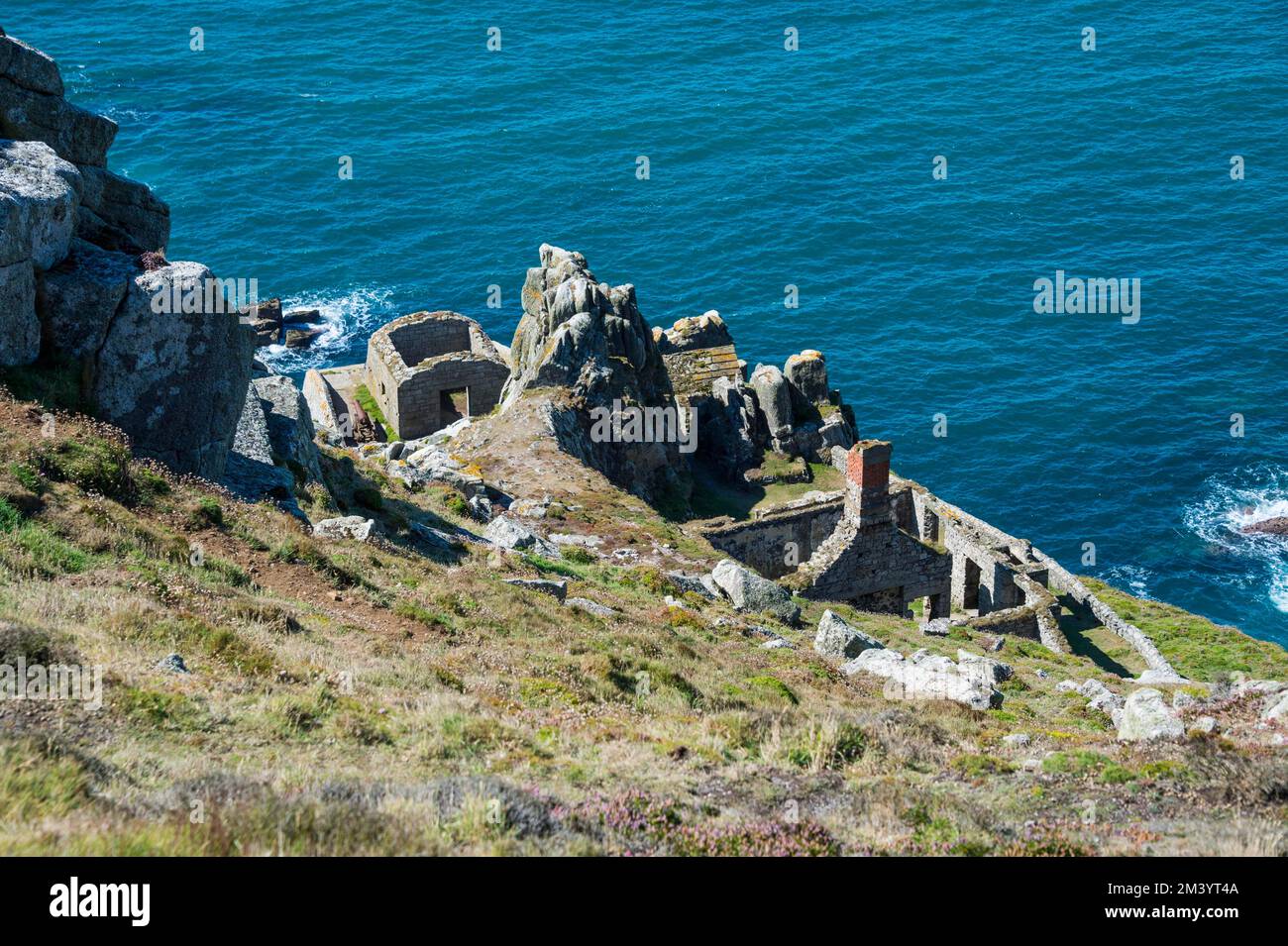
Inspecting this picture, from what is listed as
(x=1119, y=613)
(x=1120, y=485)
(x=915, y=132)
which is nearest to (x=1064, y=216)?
(x=915, y=132)

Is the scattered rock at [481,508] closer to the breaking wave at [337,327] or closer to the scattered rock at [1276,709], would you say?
the scattered rock at [1276,709]

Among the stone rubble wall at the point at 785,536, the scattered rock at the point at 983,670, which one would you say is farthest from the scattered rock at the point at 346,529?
the stone rubble wall at the point at 785,536

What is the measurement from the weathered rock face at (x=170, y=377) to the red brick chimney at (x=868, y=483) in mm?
19641

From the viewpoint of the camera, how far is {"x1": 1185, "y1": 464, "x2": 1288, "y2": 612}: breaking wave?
68.7 metres

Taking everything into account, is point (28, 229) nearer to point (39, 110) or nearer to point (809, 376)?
point (39, 110)

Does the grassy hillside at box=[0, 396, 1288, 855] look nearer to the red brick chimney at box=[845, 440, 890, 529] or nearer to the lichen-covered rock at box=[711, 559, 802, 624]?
the lichen-covered rock at box=[711, 559, 802, 624]

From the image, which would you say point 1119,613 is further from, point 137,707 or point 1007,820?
point 137,707

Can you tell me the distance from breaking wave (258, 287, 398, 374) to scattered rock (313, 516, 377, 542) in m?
53.2

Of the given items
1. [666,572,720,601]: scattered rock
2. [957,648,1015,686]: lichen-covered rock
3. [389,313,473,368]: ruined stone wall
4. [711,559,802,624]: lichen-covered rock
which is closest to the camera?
[957,648,1015,686]: lichen-covered rock

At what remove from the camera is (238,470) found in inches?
1261

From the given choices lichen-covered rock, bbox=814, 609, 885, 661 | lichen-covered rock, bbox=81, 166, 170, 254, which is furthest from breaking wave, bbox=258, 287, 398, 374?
lichen-covered rock, bbox=814, 609, 885, 661

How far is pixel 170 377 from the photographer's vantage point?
2983 centimetres

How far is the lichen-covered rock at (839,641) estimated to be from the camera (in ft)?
106

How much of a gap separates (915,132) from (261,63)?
6855 cm
